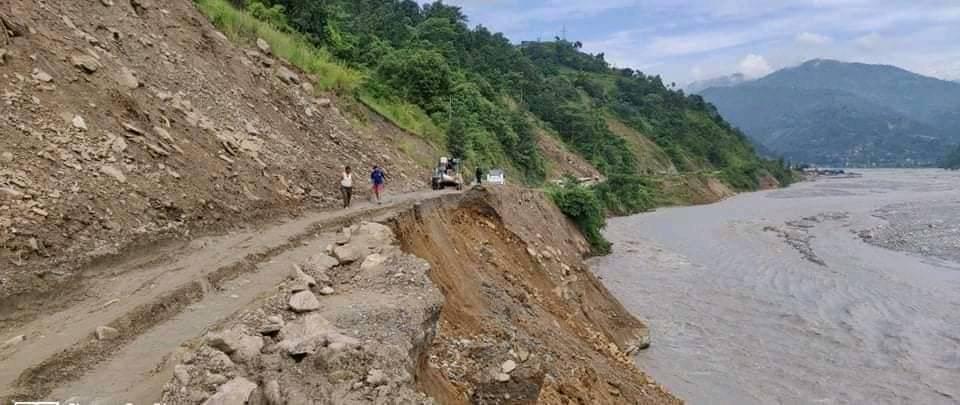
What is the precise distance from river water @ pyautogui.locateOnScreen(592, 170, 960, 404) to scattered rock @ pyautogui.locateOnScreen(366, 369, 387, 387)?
41.4ft

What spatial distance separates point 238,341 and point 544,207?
77.7 feet

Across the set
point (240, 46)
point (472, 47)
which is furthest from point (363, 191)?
point (472, 47)

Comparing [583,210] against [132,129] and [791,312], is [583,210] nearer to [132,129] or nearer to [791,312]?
[791,312]

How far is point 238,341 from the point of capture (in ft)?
20.6

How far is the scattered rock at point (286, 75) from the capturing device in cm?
2073

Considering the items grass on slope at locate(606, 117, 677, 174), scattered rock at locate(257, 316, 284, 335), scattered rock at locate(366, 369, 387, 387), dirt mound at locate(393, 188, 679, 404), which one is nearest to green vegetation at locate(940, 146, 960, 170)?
grass on slope at locate(606, 117, 677, 174)

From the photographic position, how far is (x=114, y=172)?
10891 millimetres

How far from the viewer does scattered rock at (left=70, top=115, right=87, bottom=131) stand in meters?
11.0

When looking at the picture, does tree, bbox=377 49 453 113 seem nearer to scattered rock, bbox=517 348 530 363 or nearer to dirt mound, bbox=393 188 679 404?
dirt mound, bbox=393 188 679 404

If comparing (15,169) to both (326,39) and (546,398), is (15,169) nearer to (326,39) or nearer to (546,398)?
(546,398)

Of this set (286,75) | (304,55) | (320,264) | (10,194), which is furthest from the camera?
(304,55)

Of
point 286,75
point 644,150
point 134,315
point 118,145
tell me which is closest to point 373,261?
point 134,315

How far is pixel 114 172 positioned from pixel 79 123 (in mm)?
1088

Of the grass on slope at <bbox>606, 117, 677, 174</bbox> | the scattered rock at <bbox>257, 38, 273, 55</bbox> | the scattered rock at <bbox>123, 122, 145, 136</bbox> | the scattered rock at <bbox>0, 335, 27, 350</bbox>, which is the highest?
the scattered rock at <bbox>257, 38, 273, 55</bbox>
